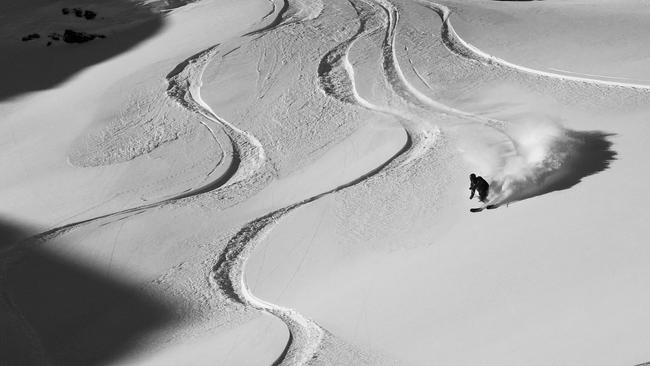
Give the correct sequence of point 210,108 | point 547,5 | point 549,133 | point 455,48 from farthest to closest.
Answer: point 547,5
point 455,48
point 210,108
point 549,133

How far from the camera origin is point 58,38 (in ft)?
70.1

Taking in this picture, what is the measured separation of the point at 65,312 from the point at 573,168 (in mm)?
7196

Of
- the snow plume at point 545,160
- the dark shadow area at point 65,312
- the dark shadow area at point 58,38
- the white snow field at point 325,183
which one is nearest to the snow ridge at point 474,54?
the white snow field at point 325,183

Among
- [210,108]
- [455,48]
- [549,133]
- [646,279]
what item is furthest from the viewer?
[455,48]

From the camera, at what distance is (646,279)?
→ 34.8 ft

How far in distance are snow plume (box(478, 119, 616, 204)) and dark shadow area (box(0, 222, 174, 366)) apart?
4.99m

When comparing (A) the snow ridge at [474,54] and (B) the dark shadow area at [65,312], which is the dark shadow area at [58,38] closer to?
(A) the snow ridge at [474,54]

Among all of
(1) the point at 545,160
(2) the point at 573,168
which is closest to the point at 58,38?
(1) the point at 545,160

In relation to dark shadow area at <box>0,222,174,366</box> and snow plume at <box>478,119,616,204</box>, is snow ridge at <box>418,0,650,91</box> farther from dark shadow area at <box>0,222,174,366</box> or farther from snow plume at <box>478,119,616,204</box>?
dark shadow area at <box>0,222,174,366</box>

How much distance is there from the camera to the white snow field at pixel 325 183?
1096 cm

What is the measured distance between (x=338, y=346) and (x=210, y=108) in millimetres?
8141

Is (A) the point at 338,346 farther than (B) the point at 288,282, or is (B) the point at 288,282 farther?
(B) the point at 288,282

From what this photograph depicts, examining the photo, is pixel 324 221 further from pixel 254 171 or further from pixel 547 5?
pixel 547 5

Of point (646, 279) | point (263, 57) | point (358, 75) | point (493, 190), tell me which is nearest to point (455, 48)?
point (358, 75)
